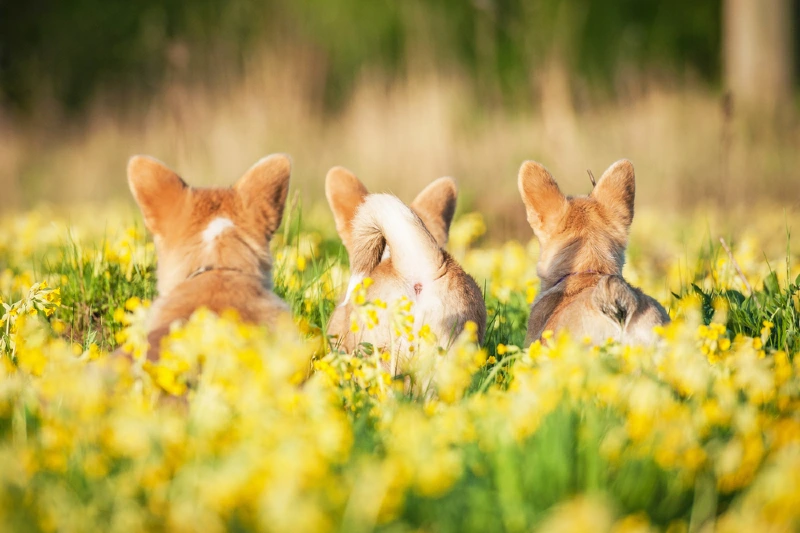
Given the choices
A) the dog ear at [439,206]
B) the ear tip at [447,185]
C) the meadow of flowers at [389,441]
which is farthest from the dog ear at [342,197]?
the meadow of flowers at [389,441]

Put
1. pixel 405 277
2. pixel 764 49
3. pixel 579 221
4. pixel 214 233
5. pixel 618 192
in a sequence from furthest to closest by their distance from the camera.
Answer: pixel 764 49 → pixel 618 192 → pixel 579 221 → pixel 405 277 → pixel 214 233

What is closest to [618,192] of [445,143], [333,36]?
[445,143]

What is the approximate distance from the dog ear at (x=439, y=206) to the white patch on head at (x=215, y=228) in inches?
52.5

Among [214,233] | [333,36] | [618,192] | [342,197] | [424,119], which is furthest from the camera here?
[333,36]

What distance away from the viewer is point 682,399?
109 inches

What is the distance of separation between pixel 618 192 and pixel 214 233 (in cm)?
196

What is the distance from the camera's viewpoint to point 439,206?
15.0 feet

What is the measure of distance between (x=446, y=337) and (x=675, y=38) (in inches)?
728

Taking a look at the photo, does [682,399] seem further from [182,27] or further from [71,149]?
[182,27]

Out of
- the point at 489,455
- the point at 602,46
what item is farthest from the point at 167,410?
the point at 602,46

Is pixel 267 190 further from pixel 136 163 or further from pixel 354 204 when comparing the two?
pixel 354 204

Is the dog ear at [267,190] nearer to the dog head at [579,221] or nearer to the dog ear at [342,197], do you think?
the dog ear at [342,197]

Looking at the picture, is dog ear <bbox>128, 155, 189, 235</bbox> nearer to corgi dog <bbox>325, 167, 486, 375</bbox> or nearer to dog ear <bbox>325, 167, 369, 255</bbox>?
corgi dog <bbox>325, 167, 486, 375</bbox>

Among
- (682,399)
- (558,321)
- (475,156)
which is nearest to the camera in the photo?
(682,399)
